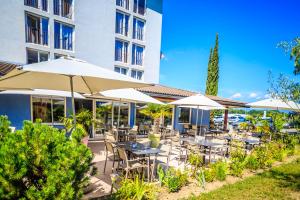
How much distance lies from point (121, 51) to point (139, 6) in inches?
236

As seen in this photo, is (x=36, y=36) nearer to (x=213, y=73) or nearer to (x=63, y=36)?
(x=63, y=36)

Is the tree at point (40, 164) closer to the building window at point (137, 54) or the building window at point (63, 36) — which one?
the building window at point (63, 36)

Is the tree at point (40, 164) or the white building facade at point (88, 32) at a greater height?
the white building facade at point (88, 32)

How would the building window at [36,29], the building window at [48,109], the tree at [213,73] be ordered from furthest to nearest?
1. the tree at [213,73]
2. the building window at [36,29]
3. the building window at [48,109]

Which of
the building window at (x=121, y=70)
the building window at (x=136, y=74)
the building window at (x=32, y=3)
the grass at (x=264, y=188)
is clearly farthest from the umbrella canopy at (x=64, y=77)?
the building window at (x=136, y=74)

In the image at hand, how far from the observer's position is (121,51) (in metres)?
20.4

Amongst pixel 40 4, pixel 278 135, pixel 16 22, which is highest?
pixel 40 4

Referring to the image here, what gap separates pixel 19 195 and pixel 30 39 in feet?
52.6

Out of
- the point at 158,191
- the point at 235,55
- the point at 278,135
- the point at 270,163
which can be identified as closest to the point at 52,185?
the point at 158,191

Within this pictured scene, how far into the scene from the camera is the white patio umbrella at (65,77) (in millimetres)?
3254

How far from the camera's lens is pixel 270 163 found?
7.70 m

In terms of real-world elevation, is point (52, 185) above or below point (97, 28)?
below

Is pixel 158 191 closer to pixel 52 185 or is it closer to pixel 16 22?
pixel 52 185

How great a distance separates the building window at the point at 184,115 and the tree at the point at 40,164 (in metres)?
15.9
